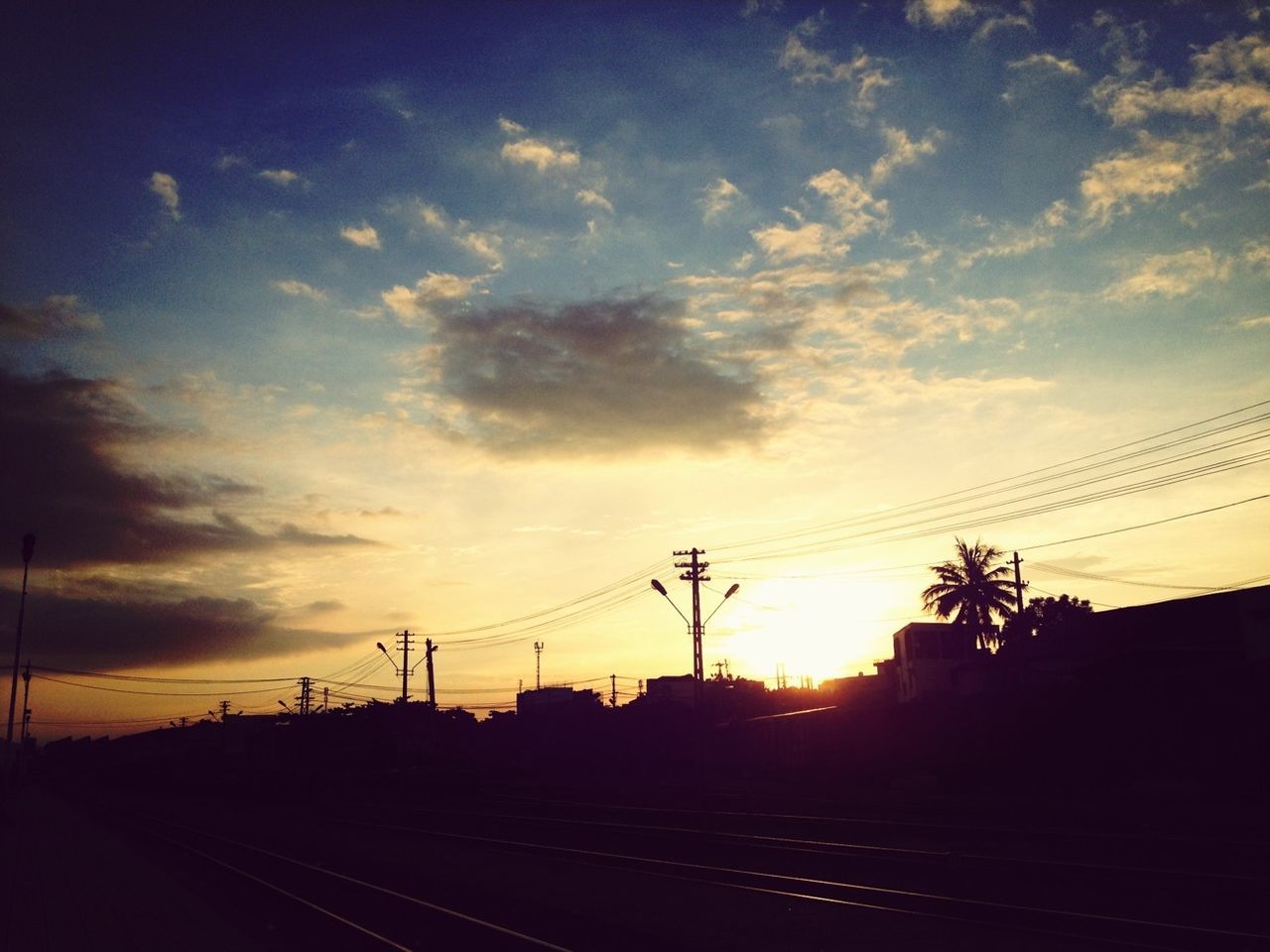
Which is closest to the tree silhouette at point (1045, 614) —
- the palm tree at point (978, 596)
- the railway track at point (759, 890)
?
the palm tree at point (978, 596)

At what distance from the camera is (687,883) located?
1716 cm

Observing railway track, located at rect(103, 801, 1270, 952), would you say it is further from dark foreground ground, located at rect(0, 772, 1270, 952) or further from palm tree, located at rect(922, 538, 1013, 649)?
palm tree, located at rect(922, 538, 1013, 649)

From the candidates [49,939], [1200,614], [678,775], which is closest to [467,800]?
[678,775]

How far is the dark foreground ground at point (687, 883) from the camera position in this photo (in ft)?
41.0

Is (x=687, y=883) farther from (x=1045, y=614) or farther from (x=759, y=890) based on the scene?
(x=1045, y=614)

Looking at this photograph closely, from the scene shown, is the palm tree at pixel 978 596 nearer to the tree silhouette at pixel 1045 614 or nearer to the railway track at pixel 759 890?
the tree silhouette at pixel 1045 614

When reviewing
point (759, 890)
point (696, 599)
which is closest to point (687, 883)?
point (759, 890)

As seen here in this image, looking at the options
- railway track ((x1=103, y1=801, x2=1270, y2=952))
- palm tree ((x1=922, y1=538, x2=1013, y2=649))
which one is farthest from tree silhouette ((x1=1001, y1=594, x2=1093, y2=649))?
railway track ((x1=103, y1=801, x2=1270, y2=952))

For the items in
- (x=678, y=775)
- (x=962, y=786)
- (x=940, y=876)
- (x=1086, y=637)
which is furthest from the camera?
(x=678, y=775)

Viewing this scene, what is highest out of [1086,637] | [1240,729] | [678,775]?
[1086,637]

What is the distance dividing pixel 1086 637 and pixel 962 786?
18.2 meters

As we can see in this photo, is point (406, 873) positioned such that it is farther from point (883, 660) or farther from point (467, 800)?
point (883, 660)

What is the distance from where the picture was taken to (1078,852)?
1816 cm

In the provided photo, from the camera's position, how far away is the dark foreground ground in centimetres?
1248
